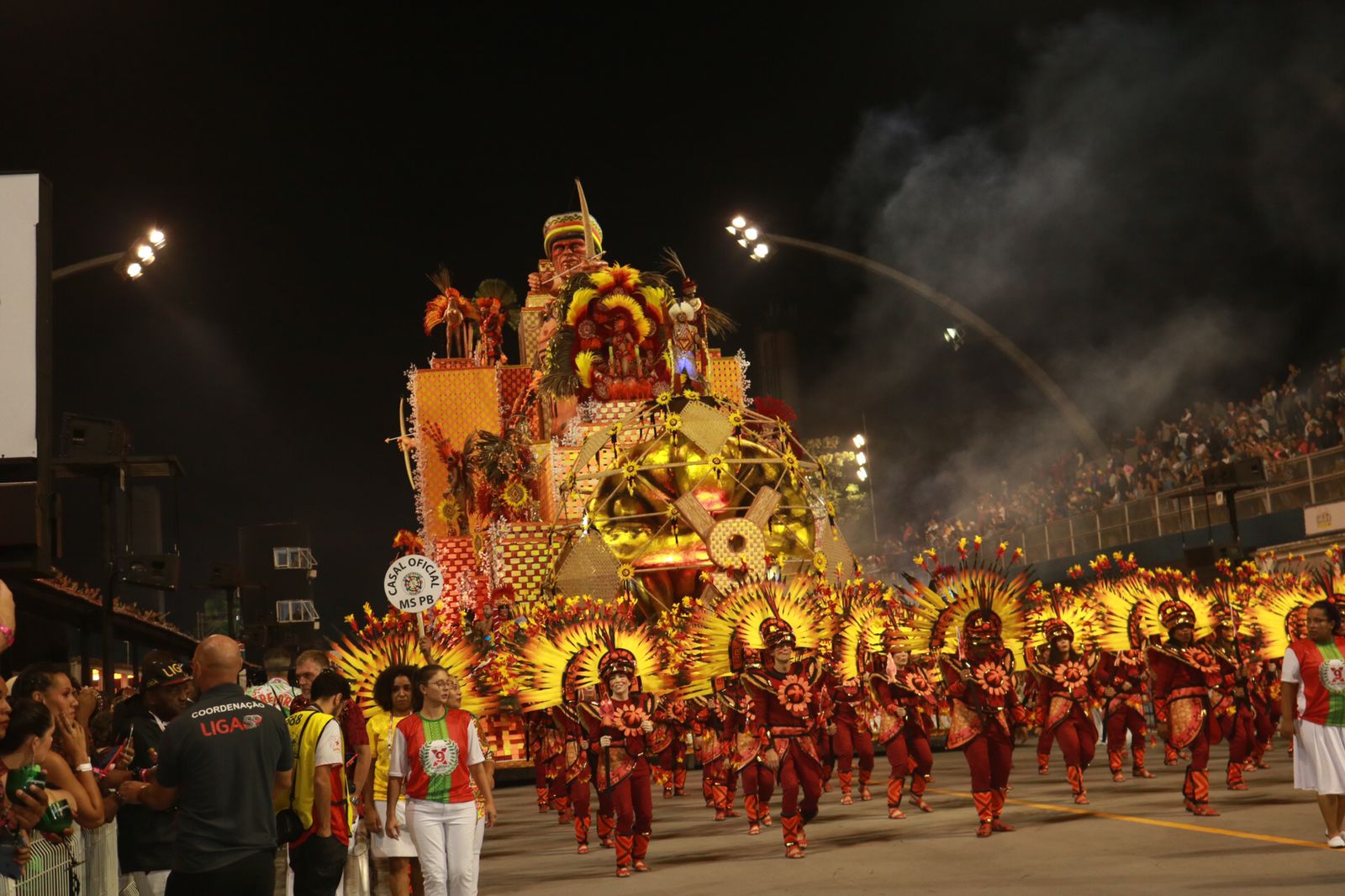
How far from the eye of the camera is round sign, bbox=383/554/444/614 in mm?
14719

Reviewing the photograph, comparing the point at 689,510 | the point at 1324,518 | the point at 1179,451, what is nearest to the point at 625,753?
the point at 689,510

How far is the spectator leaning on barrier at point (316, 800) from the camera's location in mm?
7785

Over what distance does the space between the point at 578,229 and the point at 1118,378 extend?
43.8 feet

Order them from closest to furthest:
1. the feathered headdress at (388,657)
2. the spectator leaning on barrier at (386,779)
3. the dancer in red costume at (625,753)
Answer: the spectator leaning on barrier at (386,779) → the feathered headdress at (388,657) → the dancer in red costume at (625,753)

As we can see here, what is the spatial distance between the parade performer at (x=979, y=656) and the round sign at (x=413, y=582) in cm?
502

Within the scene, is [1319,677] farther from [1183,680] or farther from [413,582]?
[413,582]

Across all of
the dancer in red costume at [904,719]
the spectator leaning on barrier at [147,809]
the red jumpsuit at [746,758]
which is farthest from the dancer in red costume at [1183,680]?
the spectator leaning on barrier at [147,809]

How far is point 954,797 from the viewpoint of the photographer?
16422 millimetres

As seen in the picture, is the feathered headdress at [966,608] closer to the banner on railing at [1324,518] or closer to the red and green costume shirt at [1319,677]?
the red and green costume shirt at [1319,677]

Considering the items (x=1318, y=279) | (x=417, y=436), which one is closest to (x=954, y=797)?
(x=1318, y=279)

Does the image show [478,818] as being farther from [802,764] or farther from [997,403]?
[997,403]

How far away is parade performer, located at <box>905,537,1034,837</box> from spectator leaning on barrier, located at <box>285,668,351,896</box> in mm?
6720

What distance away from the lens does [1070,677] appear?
620 inches

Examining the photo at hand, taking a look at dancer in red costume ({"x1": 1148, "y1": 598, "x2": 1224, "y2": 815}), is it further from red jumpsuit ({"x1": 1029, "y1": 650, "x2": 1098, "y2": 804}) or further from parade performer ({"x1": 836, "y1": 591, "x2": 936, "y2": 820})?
parade performer ({"x1": 836, "y1": 591, "x2": 936, "y2": 820})
